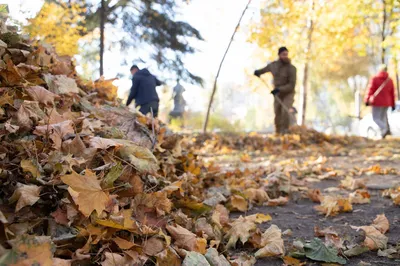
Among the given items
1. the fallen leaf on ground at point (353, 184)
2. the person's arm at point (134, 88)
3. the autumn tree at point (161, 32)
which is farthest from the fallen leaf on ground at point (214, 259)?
the autumn tree at point (161, 32)

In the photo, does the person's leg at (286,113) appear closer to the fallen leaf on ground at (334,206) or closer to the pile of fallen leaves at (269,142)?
the pile of fallen leaves at (269,142)

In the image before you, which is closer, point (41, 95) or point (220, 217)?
point (41, 95)

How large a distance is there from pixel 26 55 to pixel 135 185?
1084 millimetres

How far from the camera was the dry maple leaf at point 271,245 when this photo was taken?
1916mm

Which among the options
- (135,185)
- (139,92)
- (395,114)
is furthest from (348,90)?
(135,185)

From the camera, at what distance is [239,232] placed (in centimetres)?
208

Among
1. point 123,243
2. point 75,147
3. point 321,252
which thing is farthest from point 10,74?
point 321,252

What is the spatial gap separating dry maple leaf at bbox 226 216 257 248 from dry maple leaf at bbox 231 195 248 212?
62cm

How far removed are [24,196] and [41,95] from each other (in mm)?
805

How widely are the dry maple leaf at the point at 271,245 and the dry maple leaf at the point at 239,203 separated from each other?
2.35 ft

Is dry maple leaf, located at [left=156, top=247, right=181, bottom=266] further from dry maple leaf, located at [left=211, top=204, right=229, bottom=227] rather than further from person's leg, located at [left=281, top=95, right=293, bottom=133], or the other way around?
person's leg, located at [left=281, top=95, right=293, bottom=133]

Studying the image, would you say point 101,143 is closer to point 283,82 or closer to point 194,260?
point 194,260

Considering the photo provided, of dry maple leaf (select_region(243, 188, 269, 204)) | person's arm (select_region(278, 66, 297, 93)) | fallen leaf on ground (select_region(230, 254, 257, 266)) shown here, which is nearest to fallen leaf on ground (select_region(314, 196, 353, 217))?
dry maple leaf (select_region(243, 188, 269, 204))

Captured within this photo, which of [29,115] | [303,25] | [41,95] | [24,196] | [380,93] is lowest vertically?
[24,196]
